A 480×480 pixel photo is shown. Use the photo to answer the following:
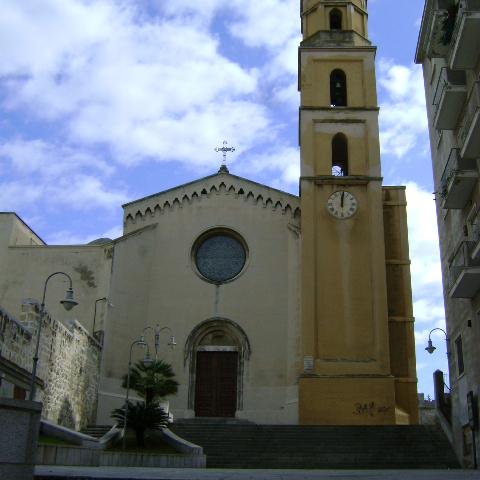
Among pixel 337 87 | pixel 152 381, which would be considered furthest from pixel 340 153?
pixel 152 381

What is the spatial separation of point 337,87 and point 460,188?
1589 cm

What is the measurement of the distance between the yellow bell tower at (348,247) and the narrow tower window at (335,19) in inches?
1.9

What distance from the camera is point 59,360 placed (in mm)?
24109

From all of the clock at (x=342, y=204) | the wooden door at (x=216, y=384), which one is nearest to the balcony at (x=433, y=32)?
the clock at (x=342, y=204)

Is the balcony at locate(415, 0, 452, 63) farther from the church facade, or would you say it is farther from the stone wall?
the stone wall

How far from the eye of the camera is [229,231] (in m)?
31.9

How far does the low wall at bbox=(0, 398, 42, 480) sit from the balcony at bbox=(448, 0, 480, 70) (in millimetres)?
Answer: 12264

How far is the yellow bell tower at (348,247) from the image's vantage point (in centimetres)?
2666

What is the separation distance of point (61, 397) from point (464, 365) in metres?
13.2

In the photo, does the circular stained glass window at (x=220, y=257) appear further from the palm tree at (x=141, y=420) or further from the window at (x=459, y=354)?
the window at (x=459, y=354)

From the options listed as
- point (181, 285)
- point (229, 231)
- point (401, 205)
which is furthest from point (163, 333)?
point (401, 205)

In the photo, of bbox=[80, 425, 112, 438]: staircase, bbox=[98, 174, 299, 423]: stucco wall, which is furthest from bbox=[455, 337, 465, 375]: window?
bbox=[80, 425, 112, 438]: staircase

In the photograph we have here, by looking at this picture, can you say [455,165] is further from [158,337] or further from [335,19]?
[335,19]

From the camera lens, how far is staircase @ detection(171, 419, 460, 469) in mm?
20594
